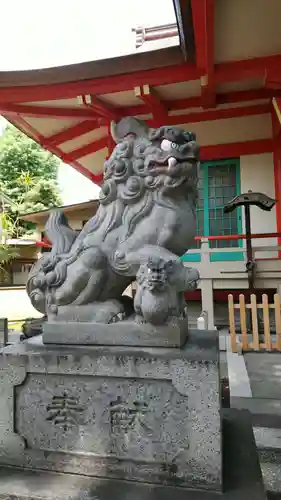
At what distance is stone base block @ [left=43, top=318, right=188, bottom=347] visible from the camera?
1.75m

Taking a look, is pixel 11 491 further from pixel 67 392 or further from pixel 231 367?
pixel 231 367

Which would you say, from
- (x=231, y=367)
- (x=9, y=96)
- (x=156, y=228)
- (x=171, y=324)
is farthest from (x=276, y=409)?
(x=9, y=96)

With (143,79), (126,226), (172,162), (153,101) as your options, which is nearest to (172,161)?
(172,162)

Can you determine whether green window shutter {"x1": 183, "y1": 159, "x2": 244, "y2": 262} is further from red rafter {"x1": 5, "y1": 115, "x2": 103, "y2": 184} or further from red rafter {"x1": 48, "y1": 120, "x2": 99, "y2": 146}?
red rafter {"x1": 5, "y1": 115, "x2": 103, "y2": 184}

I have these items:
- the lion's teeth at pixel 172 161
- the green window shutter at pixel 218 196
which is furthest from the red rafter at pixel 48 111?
the lion's teeth at pixel 172 161

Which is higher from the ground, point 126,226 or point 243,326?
point 126,226

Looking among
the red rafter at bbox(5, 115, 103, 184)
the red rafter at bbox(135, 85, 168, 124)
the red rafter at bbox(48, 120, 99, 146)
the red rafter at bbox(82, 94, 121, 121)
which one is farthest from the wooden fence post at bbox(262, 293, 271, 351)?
the red rafter at bbox(5, 115, 103, 184)

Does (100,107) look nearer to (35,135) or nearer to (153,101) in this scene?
(153,101)

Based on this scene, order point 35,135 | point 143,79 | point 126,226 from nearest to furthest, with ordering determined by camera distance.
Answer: point 126,226 < point 143,79 < point 35,135

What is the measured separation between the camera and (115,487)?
1554 mm

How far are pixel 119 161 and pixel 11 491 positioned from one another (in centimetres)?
171

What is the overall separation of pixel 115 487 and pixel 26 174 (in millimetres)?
18155

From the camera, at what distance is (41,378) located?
1.78m

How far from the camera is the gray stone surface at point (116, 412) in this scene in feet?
5.16
